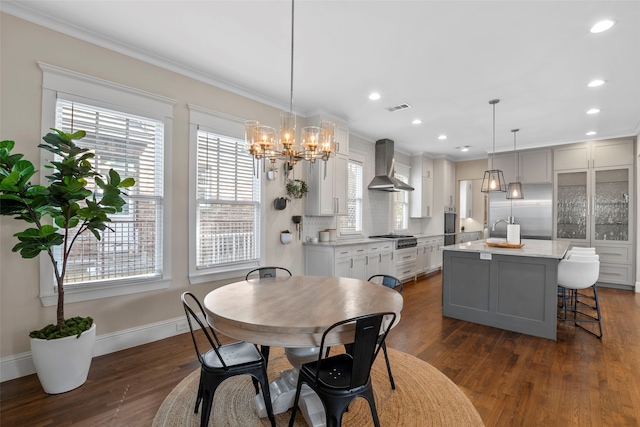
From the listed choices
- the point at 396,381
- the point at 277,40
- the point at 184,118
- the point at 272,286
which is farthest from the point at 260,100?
the point at 396,381

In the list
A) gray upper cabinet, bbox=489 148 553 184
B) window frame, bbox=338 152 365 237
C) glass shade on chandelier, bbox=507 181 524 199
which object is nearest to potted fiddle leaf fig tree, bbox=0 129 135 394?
window frame, bbox=338 152 365 237

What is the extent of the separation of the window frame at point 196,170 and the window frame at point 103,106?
23cm

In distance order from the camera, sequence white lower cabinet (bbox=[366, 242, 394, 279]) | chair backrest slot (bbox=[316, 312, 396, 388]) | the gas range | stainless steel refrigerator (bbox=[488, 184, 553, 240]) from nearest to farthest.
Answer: chair backrest slot (bbox=[316, 312, 396, 388]), white lower cabinet (bbox=[366, 242, 394, 279]), the gas range, stainless steel refrigerator (bbox=[488, 184, 553, 240])

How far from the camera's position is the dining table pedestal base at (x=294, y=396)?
1.87 meters

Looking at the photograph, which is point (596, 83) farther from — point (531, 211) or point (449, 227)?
point (449, 227)

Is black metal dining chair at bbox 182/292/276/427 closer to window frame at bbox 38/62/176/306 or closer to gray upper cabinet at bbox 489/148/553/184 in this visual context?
window frame at bbox 38/62/176/306

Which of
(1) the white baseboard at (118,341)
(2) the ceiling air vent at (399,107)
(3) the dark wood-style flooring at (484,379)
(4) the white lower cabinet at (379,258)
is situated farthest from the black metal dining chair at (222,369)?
(2) the ceiling air vent at (399,107)

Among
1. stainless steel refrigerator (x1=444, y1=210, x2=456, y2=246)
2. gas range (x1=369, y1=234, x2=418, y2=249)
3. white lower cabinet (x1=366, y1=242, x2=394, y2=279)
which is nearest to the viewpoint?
white lower cabinet (x1=366, y1=242, x2=394, y2=279)

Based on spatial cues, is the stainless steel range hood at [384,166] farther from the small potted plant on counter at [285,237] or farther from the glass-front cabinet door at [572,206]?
the glass-front cabinet door at [572,206]

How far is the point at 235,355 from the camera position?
1894mm

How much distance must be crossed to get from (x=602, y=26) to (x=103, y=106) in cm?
428

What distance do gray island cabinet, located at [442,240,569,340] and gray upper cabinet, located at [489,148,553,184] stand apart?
347cm

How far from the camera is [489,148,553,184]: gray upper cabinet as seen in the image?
21.1 feet

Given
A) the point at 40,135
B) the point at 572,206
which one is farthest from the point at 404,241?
the point at 40,135
